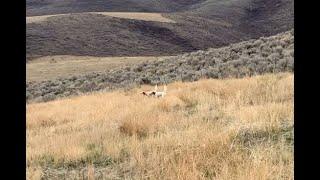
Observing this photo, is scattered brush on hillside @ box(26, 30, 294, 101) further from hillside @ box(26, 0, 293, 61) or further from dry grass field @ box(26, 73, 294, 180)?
hillside @ box(26, 0, 293, 61)

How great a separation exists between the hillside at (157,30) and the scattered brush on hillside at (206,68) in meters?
40.7

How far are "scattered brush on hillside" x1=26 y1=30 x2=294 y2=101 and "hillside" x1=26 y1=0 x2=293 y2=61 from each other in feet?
134

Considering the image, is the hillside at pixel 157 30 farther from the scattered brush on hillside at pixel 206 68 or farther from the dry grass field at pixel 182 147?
the dry grass field at pixel 182 147

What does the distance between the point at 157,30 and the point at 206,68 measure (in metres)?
73.6

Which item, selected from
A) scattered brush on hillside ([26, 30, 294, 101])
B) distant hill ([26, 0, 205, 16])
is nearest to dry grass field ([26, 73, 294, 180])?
scattered brush on hillside ([26, 30, 294, 101])

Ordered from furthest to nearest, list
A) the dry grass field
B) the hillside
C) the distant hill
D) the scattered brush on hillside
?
the distant hill < the hillside < the scattered brush on hillside < the dry grass field

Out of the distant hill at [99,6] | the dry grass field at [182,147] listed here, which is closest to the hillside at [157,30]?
the distant hill at [99,6]

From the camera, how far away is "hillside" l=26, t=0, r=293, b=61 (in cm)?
8231

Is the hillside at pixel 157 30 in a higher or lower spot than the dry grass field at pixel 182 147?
higher

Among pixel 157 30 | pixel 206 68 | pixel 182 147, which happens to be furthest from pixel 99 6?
pixel 182 147

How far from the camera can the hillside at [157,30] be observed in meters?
82.3
